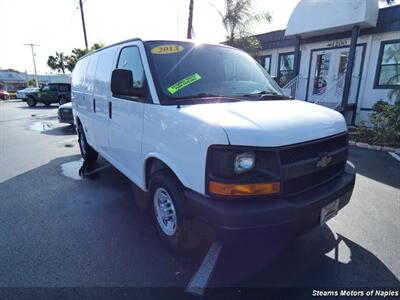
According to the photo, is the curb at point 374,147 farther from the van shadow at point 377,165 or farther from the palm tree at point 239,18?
the palm tree at point 239,18

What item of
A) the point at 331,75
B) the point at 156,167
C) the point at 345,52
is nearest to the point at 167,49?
the point at 156,167

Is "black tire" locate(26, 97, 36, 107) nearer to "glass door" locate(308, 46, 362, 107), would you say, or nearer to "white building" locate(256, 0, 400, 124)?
"white building" locate(256, 0, 400, 124)

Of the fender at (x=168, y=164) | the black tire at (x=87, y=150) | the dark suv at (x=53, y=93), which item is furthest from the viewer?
the dark suv at (x=53, y=93)

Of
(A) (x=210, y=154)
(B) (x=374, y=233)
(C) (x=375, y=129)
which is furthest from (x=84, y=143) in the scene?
(C) (x=375, y=129)

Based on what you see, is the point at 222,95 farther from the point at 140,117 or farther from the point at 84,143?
the point at 84,143

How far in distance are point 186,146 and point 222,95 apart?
869mm

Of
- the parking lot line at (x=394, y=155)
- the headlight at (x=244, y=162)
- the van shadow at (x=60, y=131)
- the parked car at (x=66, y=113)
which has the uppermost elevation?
the headlight at (x=244, y=162)

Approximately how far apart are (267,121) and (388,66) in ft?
33.5

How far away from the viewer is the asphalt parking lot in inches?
93.5

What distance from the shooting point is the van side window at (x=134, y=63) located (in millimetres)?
2877

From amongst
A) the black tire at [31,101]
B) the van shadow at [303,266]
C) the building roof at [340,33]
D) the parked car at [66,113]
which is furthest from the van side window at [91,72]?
the black tire at [31,101]

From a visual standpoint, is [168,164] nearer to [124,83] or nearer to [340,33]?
[124,83]

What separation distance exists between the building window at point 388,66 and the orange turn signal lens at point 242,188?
9.84 meters

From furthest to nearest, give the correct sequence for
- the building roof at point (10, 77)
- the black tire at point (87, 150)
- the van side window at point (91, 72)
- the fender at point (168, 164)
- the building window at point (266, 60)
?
the building roof at point (10, 77), the building window at point (266, 60), the black tire at point (87, 150), the van side window at point (91, 72), the fender at point (168, 164)
